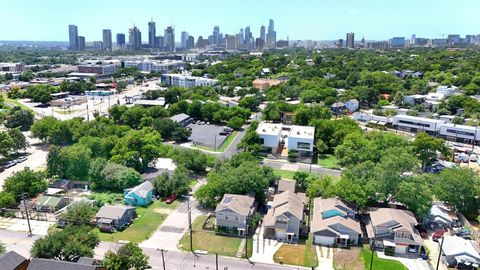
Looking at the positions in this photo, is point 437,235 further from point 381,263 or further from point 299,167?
point 299,167

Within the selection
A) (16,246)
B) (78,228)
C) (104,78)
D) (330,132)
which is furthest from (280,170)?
(104,78)

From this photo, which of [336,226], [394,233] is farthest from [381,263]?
[336,226]

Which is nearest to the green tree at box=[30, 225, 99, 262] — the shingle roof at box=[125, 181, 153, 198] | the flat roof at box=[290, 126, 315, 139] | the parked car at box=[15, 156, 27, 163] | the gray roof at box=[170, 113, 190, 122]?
the shingle roof at box=[125, 181, 153, 198]

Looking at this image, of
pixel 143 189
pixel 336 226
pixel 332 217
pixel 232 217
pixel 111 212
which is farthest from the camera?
pixel 143 189

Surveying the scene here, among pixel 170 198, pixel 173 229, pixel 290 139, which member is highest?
pixel 290 139

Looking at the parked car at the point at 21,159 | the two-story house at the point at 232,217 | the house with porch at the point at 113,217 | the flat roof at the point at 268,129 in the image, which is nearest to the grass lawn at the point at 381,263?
the two-story house at the point at 232,217

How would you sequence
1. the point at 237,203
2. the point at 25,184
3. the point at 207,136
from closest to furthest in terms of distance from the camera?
the point at 237,203, the point at 25,184, the point at 207,136

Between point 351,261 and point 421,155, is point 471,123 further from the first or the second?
point 351,261
